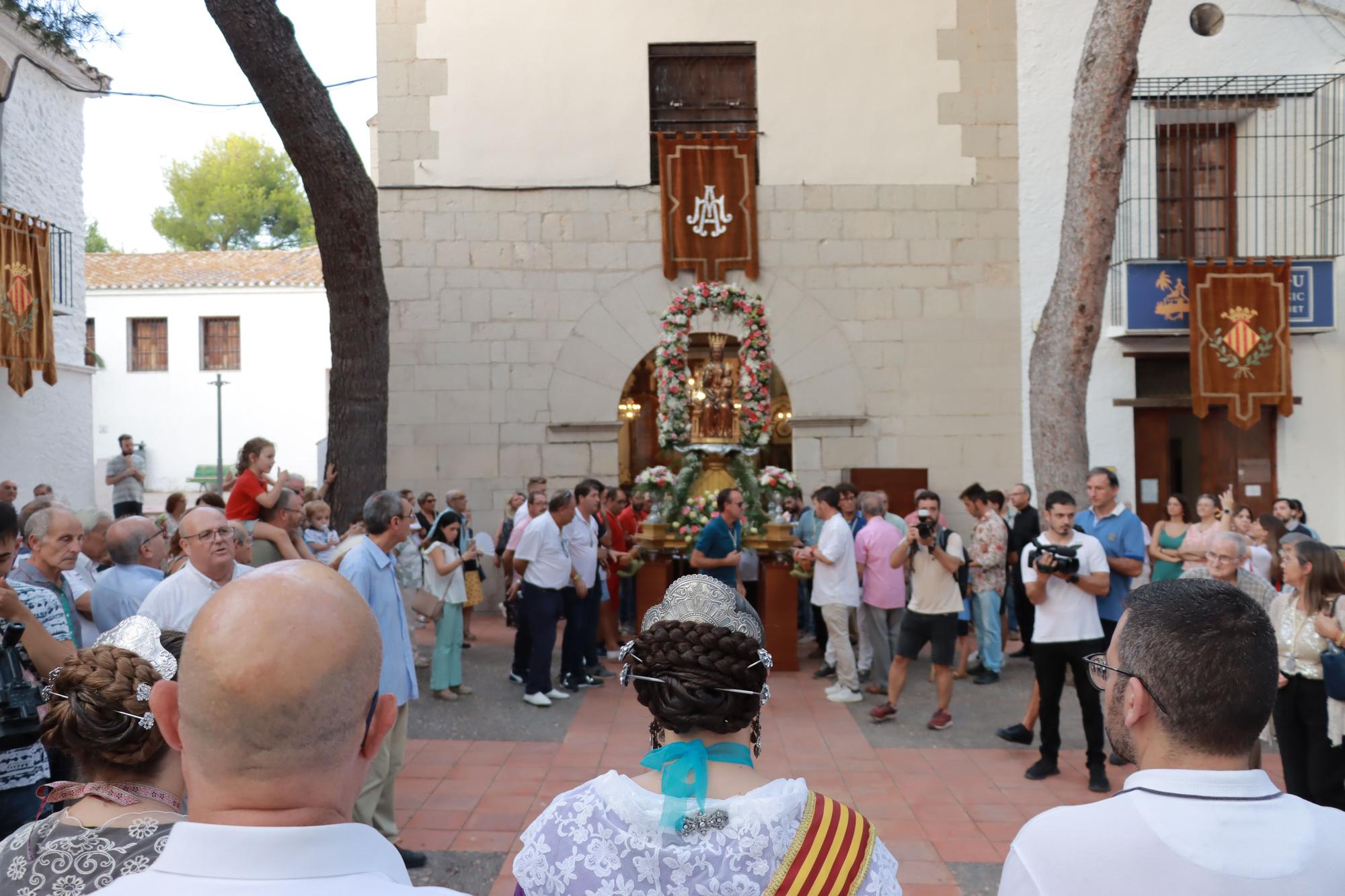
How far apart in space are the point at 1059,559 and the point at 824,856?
430 cm

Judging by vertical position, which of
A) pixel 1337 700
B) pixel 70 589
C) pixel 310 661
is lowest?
pixel 1337 700

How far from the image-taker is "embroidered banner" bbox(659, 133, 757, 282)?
12656 mm

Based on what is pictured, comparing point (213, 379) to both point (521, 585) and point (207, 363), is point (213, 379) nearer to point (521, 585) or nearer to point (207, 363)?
point (207, 363)

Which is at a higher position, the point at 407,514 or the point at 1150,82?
the point at 1150,82

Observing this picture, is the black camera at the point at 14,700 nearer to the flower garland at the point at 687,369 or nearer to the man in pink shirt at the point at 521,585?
the man in pink shirt at the point at 521,585

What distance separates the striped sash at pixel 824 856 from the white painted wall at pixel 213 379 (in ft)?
94.1

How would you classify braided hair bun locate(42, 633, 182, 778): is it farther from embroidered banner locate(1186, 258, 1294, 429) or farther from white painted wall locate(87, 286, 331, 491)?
white painted wall locate(87, 286, 331, 491)

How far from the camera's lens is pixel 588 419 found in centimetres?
1261

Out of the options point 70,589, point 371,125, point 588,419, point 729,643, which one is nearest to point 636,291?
point 588,419

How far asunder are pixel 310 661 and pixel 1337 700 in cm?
472

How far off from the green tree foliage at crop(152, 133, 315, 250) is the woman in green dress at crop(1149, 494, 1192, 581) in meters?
40.2

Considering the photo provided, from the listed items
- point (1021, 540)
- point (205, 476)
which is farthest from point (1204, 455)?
point (205, 476)

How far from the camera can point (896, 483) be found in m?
12.5

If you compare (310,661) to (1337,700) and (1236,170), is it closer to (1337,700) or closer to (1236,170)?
(1337,700)
